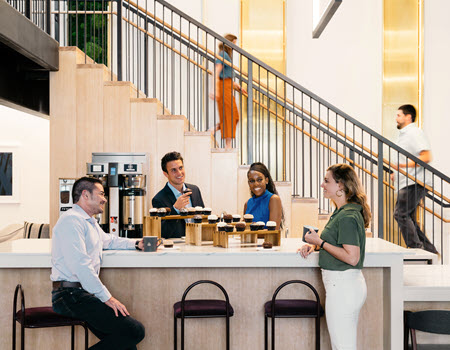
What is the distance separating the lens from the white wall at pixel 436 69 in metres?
8.65

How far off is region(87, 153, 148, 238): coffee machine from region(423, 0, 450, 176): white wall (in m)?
5.15

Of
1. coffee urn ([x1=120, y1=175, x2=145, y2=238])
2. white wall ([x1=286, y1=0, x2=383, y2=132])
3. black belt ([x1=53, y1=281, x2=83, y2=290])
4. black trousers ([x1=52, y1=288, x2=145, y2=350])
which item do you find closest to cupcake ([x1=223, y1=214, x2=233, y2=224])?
black trousers ([x1=52, y1=288, x2=145, y2=350])

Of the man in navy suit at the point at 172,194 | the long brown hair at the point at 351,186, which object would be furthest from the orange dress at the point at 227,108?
the long brown hair at the point at 351,186

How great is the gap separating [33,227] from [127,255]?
13.5ft

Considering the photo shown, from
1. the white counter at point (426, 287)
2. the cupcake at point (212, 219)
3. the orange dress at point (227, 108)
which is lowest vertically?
the white counter at point (426, 287)

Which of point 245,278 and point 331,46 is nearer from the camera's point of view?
point 245,278

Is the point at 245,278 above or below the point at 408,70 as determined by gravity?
below

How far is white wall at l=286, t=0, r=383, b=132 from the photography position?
28.9ft

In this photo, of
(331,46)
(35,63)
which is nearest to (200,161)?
(35,63)

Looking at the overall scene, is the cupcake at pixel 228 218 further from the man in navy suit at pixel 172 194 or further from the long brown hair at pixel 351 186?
the long brown hair at pixel 351 186

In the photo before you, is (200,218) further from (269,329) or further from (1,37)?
(1,37)

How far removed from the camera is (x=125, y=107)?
602 cm

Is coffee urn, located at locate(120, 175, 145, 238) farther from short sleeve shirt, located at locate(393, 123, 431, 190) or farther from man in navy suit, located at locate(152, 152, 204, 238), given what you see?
short sleeve shirt, located at locate(393, 123, 431, 190)

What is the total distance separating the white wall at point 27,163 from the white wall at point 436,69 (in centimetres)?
589
